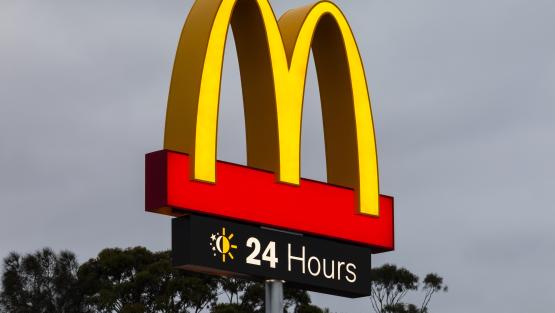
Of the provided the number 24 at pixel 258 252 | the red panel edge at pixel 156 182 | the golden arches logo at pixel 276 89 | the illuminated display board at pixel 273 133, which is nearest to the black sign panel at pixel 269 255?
the number 24 at pixel 258 252

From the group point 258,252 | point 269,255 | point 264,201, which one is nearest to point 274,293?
point 269,255

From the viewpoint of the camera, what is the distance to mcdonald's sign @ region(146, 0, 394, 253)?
25.0 metres

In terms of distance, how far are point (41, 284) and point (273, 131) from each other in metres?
52.5

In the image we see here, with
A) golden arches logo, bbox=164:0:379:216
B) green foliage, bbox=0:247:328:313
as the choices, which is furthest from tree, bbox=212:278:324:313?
golden arches logo, bbox=164:0:379:216

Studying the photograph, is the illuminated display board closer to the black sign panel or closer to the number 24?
the black sign panel

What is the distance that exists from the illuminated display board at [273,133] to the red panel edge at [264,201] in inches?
0.7

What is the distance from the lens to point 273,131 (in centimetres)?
2645

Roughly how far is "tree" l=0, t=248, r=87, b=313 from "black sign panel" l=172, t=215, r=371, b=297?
4837cm

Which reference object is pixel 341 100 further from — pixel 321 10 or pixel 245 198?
pixel 245 198

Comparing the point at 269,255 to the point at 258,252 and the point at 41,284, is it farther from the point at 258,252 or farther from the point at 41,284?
the point at 41,284

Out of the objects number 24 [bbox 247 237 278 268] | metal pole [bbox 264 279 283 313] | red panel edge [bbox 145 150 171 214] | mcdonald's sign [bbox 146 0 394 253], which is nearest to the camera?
red panel edge [bbox 145 150 171 214]

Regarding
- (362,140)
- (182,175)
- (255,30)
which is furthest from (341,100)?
(182,175)

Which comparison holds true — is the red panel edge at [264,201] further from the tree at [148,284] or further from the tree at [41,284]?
the tree at [41,284]

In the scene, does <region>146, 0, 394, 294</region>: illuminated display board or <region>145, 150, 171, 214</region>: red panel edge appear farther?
<region>146, 0, 394, 294</region>: illuminated display board
